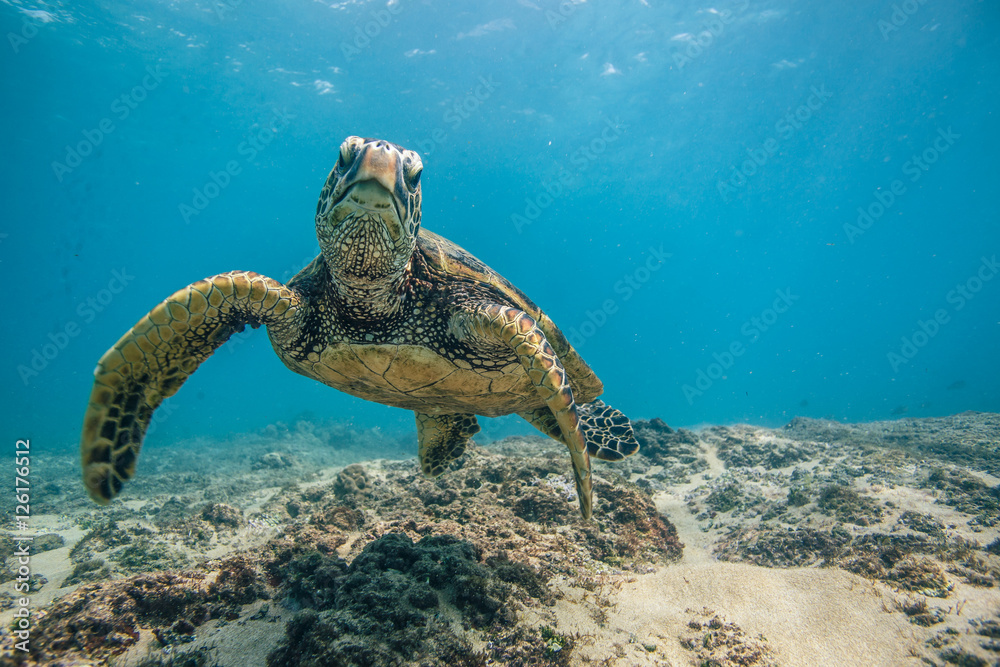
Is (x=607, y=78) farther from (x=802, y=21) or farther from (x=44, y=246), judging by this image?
(x=44, y=246)

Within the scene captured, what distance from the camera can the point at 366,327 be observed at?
3379 millimetres

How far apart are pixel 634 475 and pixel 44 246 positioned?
9743 centimetres

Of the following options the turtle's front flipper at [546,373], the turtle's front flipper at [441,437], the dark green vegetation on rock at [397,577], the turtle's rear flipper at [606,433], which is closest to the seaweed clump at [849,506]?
the dark green vegetation on rock at [397,577]

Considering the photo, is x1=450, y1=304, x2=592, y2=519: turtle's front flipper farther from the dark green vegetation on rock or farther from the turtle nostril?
the turtle nostril

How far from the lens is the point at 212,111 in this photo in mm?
36000

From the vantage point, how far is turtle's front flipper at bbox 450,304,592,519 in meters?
2.84

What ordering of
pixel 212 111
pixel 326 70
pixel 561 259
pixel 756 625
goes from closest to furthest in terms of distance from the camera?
pixel 756 625 < pixel 326 70 < pixel 212 111 < pixel 561 259

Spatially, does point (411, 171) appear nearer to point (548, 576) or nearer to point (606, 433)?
point (548, 576)

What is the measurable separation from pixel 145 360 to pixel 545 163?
2082 inches

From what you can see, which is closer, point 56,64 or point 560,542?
point 560,542

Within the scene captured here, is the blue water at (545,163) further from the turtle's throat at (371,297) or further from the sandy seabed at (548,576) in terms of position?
the turtle's throat at (371,297)

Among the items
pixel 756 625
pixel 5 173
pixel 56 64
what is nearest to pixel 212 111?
pixel 56 64

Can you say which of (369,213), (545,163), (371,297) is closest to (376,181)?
(369,213)

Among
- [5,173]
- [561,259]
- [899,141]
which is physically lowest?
[5,173]
